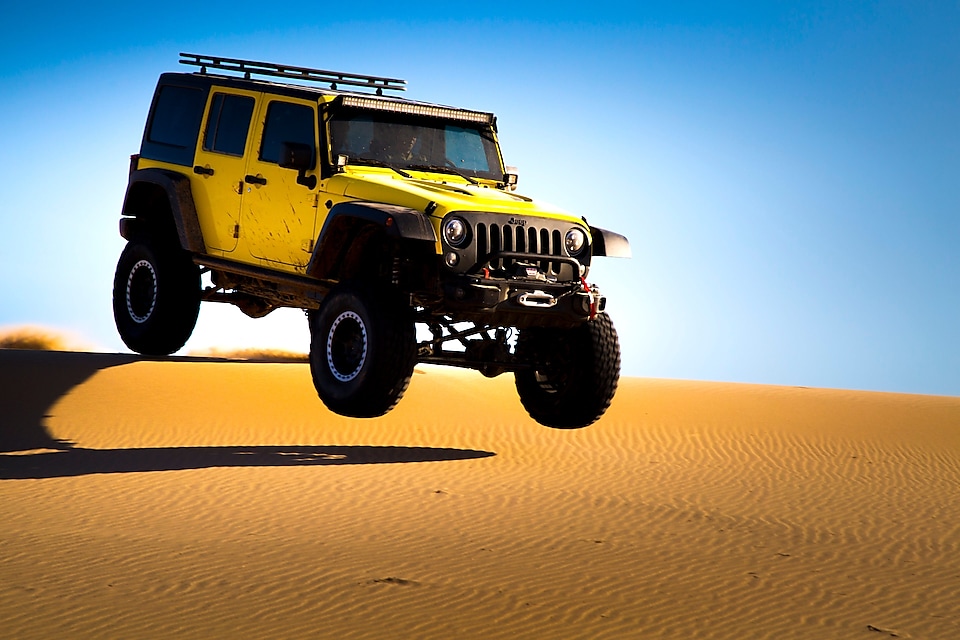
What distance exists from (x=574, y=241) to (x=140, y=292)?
18.3 feet

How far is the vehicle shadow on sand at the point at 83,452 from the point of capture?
12.0 metres

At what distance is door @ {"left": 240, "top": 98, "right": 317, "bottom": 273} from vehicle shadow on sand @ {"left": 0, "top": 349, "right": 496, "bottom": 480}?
6.72ft

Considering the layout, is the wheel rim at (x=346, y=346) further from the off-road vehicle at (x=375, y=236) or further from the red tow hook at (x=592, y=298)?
the red tow hook at (x=592, y=298)

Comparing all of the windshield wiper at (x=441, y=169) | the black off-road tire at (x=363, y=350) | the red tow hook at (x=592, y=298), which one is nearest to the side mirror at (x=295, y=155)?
the windshield wiper at (x=441, y=169)

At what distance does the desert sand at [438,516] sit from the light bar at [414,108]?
3.36m

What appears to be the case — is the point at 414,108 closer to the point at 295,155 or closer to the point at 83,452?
the point at 295,155

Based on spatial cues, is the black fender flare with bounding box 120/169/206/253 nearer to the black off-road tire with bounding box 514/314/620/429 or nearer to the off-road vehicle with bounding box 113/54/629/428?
the off-road vehicle with bounding box 113/54/629/428

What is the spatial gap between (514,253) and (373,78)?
3509mm

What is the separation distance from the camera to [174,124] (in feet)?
45.2

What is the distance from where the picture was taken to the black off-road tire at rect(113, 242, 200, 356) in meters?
14.0

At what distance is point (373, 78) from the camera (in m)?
13.4

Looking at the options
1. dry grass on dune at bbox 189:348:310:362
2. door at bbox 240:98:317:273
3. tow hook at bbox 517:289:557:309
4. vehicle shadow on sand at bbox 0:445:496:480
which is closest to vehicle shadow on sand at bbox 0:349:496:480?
vehicle shadow on sand at bbox 0:445:496:480

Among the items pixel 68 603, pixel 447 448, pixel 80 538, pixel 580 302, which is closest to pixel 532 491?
pixel 580 302

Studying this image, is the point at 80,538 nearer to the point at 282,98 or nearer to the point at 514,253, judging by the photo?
the point at 514,253
